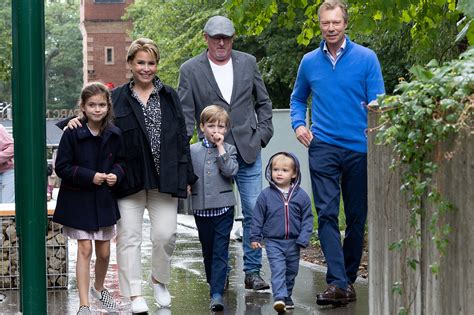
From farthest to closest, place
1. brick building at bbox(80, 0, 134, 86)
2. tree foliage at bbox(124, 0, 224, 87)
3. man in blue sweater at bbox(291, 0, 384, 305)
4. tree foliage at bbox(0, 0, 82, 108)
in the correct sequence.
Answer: tree foliage at bbox(0, 0, 82, 108), brick building at bbox(80, 0, 134, 86), tree foliage at bbox(124, 0, 224, 87), man in blue sweater at bbox(291, 0, 384, 305)

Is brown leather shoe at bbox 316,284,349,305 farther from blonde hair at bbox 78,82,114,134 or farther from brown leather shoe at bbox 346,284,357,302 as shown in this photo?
blonde hair at bbox 78,82,114,134

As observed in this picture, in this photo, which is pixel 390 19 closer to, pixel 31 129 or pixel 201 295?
pixel 201 295

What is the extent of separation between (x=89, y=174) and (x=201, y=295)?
5.60 ft

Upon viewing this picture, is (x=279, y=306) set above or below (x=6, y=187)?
below

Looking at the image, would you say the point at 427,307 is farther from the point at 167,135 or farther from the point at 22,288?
the point at 167,135

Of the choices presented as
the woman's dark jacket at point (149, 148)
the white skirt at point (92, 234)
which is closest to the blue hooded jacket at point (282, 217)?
the woman's dark jacket at point (149, 148)

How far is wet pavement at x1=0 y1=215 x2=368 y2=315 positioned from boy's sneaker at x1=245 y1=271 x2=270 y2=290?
5 cm

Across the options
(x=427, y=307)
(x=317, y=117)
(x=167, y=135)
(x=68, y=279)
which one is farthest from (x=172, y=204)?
(x=427, y=307)

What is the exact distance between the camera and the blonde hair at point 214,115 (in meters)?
9.24

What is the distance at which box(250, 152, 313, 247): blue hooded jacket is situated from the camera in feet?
29.3

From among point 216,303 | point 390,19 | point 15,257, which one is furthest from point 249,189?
point 390,19

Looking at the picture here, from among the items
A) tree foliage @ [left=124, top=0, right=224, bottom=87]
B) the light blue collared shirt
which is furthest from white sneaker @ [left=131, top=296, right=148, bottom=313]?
tree foliage @ [left=124, top=0, right=224, bottom=87]

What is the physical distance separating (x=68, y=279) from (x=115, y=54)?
101 metres

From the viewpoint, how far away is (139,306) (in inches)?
343
